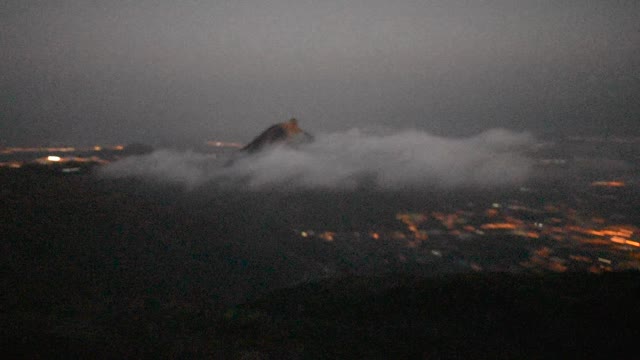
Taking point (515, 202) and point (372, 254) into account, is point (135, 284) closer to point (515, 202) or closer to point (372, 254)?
point (372, 254)

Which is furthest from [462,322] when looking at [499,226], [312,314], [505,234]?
[499,226]

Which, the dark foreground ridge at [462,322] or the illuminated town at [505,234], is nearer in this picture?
the dark foreground ridge at [462,322]

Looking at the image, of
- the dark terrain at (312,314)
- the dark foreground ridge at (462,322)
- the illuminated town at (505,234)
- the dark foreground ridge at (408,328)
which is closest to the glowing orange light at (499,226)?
the illuminated town at (505,234)

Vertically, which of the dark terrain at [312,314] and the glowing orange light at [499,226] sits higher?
the dark terrain at [312,314]

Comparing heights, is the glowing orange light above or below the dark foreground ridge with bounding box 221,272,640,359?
below

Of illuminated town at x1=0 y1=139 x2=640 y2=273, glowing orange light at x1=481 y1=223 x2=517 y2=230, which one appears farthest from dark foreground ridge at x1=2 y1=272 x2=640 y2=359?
glowing orange light at x1=481 y1=223 x2=517 y2=230

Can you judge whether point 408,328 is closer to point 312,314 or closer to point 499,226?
point 312,314

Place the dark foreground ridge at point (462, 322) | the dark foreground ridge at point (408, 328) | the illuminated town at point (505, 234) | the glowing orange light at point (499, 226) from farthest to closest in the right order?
the glowing orange light at point (499, 226), the illuminated town at point (505, 234), the dark foreground ridge at point (462, 322), the dark foreground ridge at point (408, 328)

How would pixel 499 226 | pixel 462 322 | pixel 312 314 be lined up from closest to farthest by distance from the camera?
pixel 462 322 < pixel 312 314 < pixel 499 226

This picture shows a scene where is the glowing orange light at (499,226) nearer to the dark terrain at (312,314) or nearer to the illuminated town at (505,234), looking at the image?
the illuminated town at (505,234)

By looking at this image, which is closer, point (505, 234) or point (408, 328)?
point (408, 328)

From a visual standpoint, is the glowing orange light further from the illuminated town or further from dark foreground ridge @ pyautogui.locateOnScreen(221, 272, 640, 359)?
dark foreground ridge @ pyautogui.locateOnScreen(221, 272, 640, 359)

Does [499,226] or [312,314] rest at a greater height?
[312,314]

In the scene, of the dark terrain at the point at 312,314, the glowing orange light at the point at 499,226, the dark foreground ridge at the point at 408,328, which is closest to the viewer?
the dark foreground ridge at the point at 408,328
